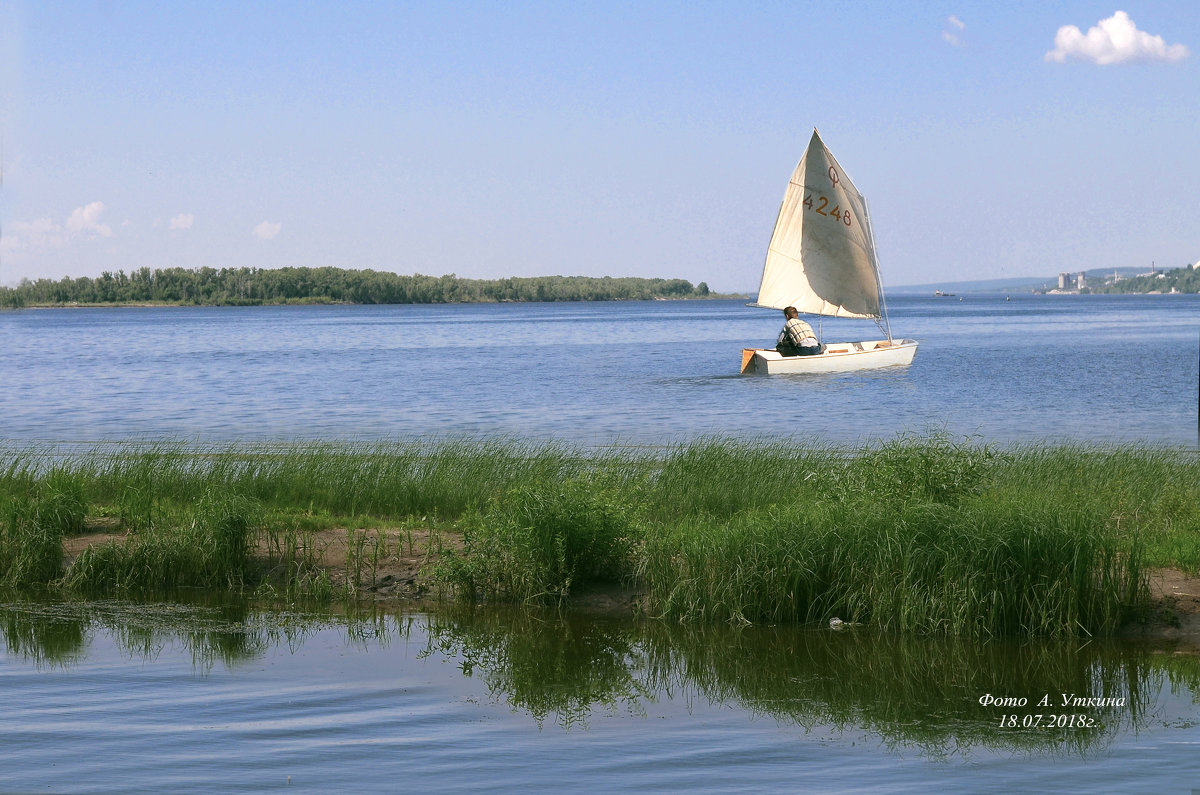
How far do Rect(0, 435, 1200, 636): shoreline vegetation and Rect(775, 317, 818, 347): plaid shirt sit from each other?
73.9 feet

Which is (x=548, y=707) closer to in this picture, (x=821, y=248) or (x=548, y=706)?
(x=548, y=706)

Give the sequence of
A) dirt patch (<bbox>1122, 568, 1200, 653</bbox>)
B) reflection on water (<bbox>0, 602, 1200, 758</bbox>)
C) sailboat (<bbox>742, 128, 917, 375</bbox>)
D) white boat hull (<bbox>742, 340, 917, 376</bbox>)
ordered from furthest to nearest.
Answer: sailboat (<bbox>742, 128, 917, 375</bbox>) → white boat hull (<bbox>742, 340, 917, 376</bbox>) → dirt patch (<bbox>1122, 568, 1200, 653</bbox>) → reflection on water (<bbox>0, 602, 1200, 758</bbox>)

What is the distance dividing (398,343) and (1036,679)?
271 ft

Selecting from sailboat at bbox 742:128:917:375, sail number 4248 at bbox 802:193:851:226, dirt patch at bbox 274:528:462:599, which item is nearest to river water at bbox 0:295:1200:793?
dirt patch at bbox 274:528:462:599

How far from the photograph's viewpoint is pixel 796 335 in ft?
121

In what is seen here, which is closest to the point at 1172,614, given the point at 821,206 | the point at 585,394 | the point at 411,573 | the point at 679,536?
the point at 679,536

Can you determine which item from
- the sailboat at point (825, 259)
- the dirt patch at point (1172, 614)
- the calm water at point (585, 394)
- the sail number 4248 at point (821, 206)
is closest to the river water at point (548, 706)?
the dirt patch at point (1172, 614)

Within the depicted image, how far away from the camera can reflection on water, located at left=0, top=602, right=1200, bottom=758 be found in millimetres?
7480

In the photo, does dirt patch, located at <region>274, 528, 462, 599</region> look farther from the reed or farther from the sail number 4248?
the sail number 4248

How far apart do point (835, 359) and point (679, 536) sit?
2951 cm

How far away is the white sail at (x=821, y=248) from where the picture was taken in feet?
130

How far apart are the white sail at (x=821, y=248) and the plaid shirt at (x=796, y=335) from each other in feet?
12.6

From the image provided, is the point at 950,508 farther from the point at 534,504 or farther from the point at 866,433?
the point at 866,433

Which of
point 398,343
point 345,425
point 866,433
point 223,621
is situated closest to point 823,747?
point 223,621
